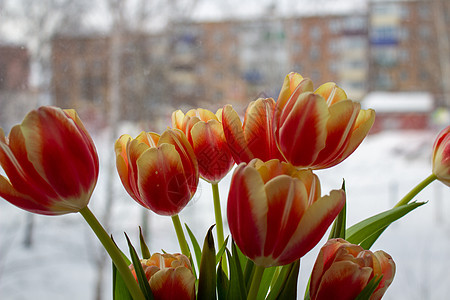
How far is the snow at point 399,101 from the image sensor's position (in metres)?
1.11

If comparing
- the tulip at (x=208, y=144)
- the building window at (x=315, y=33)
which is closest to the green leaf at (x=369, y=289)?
the tulip at (x=208, y=144)

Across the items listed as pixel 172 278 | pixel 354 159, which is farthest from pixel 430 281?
pixel 172 278

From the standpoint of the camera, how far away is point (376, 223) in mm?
272

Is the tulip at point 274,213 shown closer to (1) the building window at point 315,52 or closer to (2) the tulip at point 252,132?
(2) the tulip at point 252,132

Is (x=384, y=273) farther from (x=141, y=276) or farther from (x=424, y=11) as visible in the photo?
(x=424, y=11)

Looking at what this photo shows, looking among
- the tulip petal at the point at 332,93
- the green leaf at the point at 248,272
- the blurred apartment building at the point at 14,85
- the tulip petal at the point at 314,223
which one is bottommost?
the green leaf at the point at 248,272

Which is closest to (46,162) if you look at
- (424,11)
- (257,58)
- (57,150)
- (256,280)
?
(57,150)

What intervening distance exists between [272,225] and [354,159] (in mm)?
1051

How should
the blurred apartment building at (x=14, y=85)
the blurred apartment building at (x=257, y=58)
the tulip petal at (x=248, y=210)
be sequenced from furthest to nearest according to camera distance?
the blurred apartment building at (x=257, y=58)
the blurred apartment building at (x=14, y=85)
the tulip petal at (x=248, y=210)

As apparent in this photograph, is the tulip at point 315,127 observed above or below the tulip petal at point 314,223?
above

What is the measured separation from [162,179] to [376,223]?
0.12 metres

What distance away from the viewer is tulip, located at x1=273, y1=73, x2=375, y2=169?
0.76 ft

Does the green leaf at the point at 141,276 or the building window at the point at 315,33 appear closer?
the green leaf at the point at 141,276

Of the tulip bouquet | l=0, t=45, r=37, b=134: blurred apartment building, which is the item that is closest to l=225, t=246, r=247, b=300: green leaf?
the tulip bouquet
